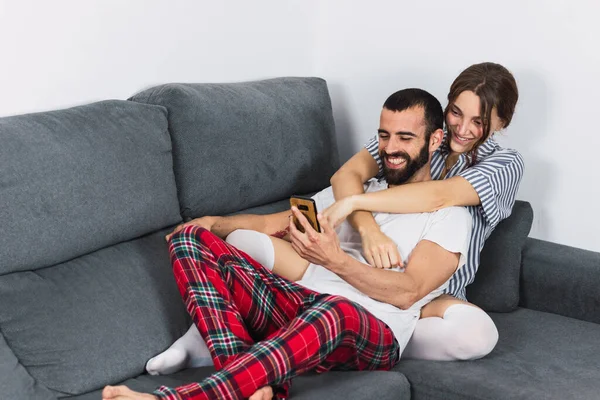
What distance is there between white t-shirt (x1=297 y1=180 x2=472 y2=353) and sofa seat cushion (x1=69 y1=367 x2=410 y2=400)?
0.17m

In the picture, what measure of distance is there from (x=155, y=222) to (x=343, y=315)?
0.60m

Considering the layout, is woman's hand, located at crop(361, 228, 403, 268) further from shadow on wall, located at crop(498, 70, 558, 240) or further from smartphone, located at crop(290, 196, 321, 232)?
shadow on wall, located at crop(498, 70, 558, 240)

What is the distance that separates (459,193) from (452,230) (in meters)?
0.14

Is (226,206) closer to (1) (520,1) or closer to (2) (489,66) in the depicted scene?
(2) (489,66)

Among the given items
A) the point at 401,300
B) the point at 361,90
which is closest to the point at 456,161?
the point at 401,300

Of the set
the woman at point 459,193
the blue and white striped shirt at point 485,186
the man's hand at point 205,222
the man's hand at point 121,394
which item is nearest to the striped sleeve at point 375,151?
the woman at point 459,193

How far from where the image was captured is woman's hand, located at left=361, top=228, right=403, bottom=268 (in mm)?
2191

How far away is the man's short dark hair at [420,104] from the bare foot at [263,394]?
0.91m

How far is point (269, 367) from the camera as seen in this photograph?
177 centimetres

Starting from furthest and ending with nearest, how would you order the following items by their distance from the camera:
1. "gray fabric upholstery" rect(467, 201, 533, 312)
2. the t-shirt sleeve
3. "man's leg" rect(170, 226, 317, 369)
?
"gray fabric upholstery" rect(467, 201, 533, 312) < the t-shirt sleeve < "man's leg" rect(170, 226, 317, 369)

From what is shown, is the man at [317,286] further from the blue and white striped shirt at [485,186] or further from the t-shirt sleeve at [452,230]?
the blue and white striped shirt at [485,186]

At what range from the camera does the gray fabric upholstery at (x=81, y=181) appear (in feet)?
6.05

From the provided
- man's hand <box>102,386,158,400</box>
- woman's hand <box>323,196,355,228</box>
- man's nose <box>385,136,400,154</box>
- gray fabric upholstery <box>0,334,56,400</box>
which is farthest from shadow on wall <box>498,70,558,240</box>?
gray fabric upholstery <box>0,334,56,400</box>

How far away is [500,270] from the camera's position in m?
2.56
